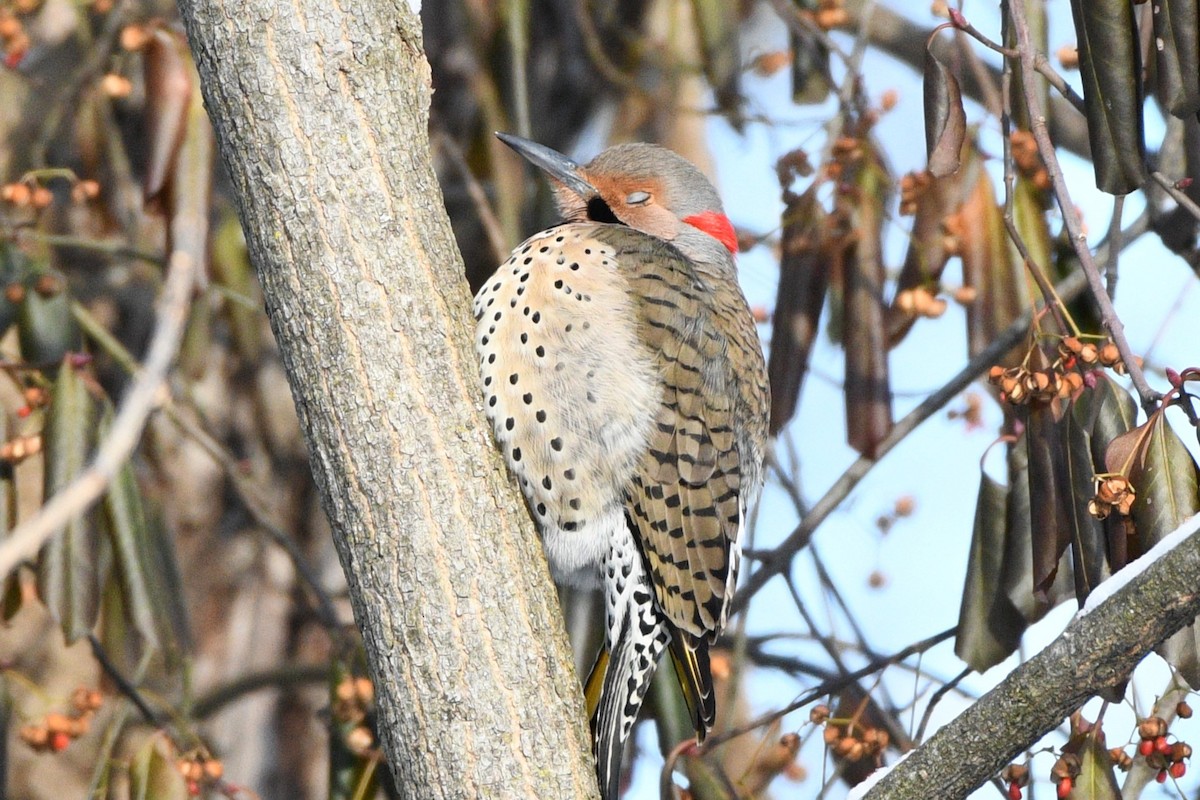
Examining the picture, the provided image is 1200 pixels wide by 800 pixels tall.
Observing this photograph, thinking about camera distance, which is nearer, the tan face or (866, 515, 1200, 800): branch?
(866, 515, 1200, 800): branch

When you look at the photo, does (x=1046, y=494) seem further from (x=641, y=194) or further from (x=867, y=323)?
(x=641, y=194)

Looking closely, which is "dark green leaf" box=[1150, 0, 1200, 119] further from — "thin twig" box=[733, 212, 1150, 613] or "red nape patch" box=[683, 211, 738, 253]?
"red nape patch" box=[683, 211, 738, 253]

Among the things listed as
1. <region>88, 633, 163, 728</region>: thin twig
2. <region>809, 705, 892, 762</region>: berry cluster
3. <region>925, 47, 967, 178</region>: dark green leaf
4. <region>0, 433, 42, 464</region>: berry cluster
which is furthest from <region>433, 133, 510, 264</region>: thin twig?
<region>925, 47, 967, 178</region>: dark green leaf

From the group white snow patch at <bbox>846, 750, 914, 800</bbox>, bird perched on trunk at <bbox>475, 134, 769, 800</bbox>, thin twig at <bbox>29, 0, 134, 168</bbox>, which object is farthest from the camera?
thin twig at <bbox>29, 0, 134, 168</bbox>

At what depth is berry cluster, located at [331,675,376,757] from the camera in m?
3.18

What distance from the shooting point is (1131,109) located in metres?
2.28

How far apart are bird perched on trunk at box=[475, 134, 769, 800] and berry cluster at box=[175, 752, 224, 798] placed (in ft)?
2.84

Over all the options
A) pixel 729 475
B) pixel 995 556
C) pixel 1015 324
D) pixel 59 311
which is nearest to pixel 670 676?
pixel 729 475

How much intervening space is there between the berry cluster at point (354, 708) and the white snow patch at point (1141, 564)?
6.12ft

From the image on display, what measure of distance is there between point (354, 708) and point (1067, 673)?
6.17 ft

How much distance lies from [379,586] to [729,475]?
104cm

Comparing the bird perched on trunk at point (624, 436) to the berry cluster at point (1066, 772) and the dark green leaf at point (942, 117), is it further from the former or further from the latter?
the dark green leaf at point (942, 117)

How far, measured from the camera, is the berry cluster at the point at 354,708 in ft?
10.4

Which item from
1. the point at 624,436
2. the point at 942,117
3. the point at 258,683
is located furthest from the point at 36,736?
the point at 942,117
